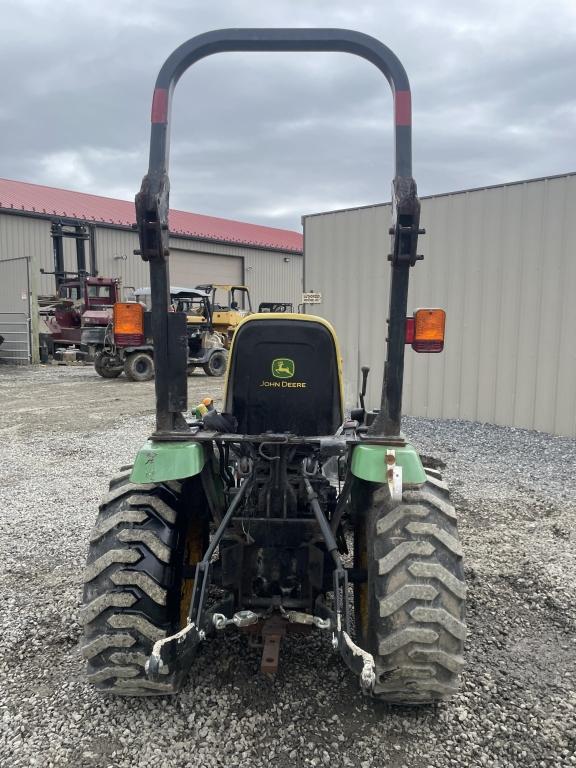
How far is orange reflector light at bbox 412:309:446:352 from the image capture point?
234cm

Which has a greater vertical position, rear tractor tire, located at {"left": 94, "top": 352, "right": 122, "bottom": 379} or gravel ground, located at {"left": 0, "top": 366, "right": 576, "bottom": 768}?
rear tractor tire, located at {"left": 94, "top": 352, "right": 122, "bottom": 379}

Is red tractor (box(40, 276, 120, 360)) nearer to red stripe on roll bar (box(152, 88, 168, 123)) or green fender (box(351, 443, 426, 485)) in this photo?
red stripe on roll bar (box(152, 88, 168, 123))

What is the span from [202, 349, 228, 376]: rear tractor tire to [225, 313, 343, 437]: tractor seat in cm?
1327

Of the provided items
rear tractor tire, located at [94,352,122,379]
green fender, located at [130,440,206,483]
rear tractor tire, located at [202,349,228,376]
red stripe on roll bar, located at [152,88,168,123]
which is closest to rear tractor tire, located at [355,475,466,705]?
green fender, located at [130,440,206,483]

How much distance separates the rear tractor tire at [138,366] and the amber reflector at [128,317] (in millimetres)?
12836

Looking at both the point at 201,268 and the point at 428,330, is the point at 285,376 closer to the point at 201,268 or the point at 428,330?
the point at 428,330

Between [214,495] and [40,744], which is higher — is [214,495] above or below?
above

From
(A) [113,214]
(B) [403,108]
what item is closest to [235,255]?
(A) [113,214]

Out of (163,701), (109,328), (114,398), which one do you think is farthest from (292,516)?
(109,328)

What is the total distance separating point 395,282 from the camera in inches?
91.4

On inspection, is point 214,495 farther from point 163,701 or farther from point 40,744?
point 40,744

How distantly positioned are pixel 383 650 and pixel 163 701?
3.25 ft

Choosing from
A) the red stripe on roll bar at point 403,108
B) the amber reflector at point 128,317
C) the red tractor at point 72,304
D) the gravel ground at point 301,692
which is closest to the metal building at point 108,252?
the red tractor at point 72,304

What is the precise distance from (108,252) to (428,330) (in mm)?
25835
